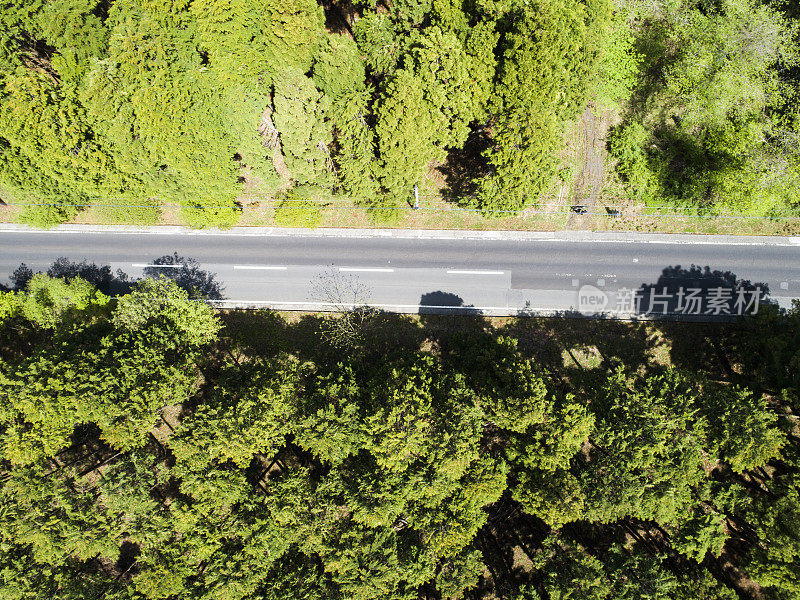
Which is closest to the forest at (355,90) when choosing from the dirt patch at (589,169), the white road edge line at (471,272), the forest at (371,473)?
the dirt patch at (589,169)

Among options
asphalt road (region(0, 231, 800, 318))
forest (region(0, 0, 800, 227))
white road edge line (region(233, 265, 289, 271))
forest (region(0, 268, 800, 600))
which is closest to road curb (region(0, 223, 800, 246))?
asphalt road (region(0, 231, 800, 318))

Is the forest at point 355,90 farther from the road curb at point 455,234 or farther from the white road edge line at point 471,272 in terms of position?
the white road edge line at point 471,272

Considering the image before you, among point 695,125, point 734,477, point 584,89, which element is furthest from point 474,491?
point 695,125

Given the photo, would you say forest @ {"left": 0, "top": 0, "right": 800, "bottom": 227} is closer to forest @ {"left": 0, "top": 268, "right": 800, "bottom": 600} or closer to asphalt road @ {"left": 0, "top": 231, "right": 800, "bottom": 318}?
asphalt road @ {"left": 0, "top": 231, "right": 800, "bottom": 318}

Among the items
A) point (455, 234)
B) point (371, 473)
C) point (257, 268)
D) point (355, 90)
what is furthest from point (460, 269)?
point (371, 473)

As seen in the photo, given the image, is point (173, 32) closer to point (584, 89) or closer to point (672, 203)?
point (584, 89)
